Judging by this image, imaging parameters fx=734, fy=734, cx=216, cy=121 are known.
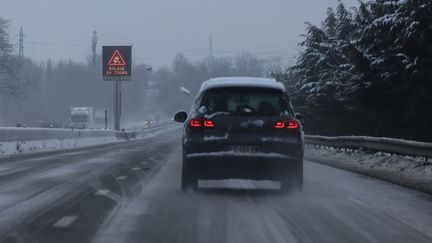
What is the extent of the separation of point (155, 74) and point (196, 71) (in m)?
63.8

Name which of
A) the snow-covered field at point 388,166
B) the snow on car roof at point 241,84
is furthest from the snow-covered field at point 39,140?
the snow on car roof at point 241,84

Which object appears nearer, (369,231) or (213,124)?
(369,231)

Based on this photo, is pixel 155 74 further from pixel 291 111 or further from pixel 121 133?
pixel 291 111

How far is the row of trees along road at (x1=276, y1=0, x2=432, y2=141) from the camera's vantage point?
20.1 meters

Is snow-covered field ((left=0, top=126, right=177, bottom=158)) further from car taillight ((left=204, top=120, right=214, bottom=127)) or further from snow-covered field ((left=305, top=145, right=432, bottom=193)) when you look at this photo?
car taillight ((left=204, top=120, right=214, bottom=127))

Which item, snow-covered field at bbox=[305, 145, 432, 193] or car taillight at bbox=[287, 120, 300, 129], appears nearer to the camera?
car taillight at bbox=[287, 120, 300, 129]

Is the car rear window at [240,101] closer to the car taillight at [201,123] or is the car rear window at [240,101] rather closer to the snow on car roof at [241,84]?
the snow on car roof at [241,84]

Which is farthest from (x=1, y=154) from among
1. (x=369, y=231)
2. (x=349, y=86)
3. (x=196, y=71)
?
(x=196, y=71)

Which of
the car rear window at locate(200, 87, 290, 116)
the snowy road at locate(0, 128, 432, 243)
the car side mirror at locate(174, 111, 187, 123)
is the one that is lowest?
the snowy road at locate(0, 128, 432, 243)

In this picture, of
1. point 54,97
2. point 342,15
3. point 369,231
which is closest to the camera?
point 369,231

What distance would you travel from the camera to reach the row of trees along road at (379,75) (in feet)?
65.8

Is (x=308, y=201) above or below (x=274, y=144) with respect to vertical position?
below

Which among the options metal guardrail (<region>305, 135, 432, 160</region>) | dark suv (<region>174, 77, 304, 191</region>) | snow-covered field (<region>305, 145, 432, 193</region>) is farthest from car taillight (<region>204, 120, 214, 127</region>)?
metal guardrail (<region>305, 135, 432, 160</region>)

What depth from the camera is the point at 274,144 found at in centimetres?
1108
